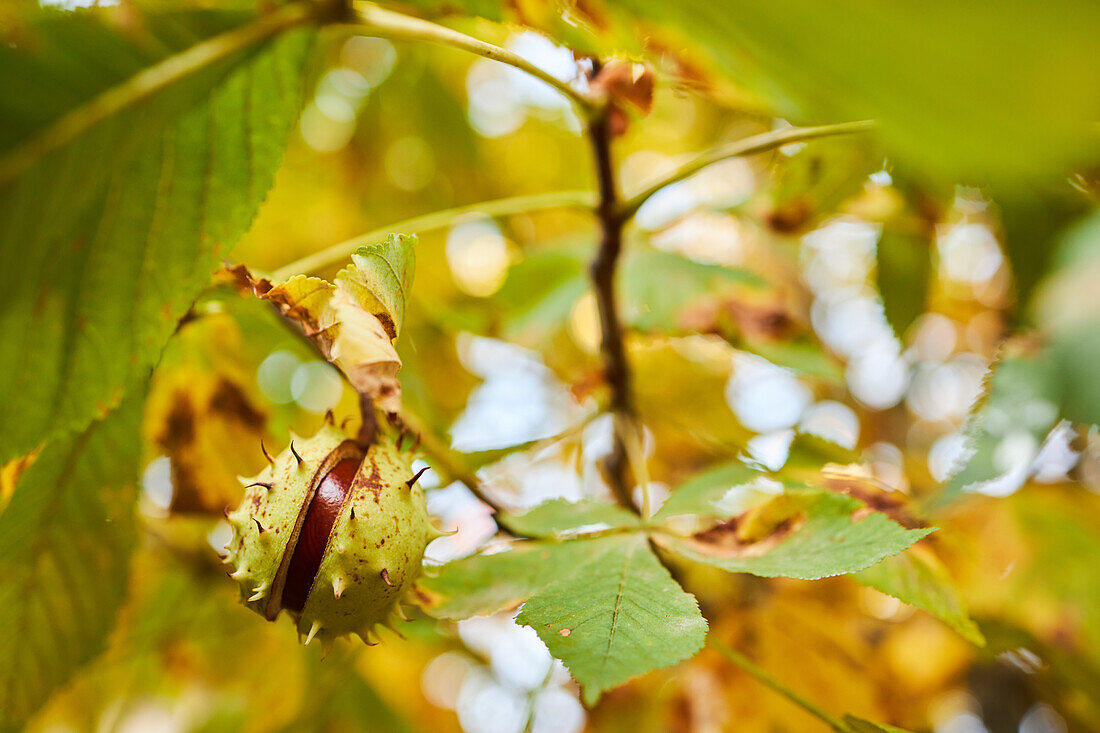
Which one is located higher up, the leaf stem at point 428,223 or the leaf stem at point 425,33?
the leaf stem at point 425,33

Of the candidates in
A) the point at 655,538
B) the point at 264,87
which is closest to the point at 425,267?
the point at 264,87

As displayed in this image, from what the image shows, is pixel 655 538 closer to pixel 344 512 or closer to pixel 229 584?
pixel 344 512

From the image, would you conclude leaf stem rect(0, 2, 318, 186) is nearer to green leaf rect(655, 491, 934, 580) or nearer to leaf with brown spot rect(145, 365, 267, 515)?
leaf with brown spot rect(145, 365, 267, 515)

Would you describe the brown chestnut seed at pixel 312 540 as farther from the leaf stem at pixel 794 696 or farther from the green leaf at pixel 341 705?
the green leaf at pixel 341 705

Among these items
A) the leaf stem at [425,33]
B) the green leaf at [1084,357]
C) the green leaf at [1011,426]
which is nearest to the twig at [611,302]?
the leaf stem at [425,33]

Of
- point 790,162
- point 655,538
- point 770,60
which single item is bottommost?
point 655,538

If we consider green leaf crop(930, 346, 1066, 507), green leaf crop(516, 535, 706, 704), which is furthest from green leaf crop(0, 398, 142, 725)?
green leaf crop(930, 346, 1066, 507)
